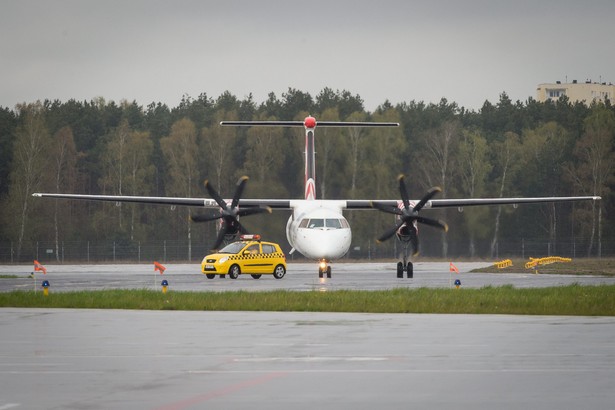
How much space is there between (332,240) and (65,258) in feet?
133

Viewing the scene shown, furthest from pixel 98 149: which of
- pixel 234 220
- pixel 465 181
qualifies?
pixel 234 220

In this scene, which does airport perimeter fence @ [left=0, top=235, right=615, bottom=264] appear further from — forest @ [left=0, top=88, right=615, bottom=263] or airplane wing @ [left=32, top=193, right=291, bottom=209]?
airplane wing @ [left=32, top=193, right=291, bottom=209]

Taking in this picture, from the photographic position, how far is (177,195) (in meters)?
92.1

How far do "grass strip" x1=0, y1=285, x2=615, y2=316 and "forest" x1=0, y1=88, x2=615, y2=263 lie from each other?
45.7 meters

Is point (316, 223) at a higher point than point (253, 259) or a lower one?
higher

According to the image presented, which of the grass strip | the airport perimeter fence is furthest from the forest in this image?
the grass strip

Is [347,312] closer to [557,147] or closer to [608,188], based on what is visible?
[608,188]

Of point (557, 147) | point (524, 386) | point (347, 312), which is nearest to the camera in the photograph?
point (524, 386)

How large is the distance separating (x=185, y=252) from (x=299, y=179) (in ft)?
36.2

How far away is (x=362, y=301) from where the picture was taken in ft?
90.8

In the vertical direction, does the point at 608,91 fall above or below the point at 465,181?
above

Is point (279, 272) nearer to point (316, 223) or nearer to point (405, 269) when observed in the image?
point (316, 223)

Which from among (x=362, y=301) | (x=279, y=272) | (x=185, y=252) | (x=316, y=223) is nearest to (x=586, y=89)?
(x=185, y=252)

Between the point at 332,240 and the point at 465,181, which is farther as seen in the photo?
the point at 465,181
